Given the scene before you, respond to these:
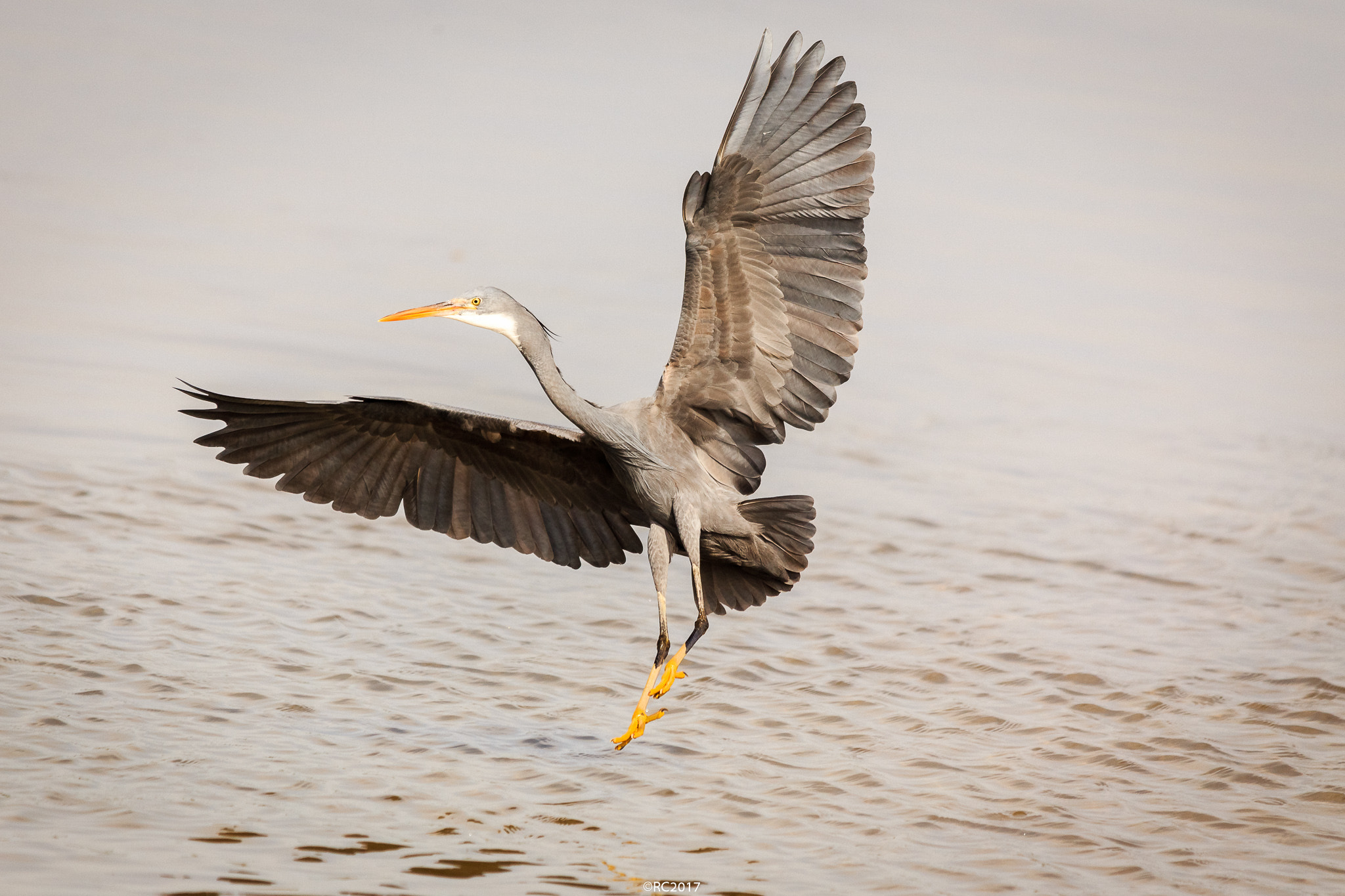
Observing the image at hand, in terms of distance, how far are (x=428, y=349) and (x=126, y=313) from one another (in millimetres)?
2422

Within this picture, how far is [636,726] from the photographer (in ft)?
21.5

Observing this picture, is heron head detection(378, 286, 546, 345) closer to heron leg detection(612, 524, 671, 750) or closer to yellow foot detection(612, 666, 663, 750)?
heron leg detection(612, 524, 671, 750)

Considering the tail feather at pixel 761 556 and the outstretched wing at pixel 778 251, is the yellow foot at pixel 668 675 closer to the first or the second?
the tail feather at pixel 761 556

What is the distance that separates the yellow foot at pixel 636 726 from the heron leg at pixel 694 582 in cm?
10

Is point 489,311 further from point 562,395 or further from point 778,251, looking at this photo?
point 778,251

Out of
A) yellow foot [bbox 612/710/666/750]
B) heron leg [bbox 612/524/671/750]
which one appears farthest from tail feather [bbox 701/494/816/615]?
yellow foot [bbox 612/710/666/750]

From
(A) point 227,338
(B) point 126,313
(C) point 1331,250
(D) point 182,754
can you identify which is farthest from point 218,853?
(C) point 1331,250

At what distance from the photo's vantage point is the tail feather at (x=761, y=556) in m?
6.74

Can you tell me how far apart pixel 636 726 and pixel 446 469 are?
5.48 feet

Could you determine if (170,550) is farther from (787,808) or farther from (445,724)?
(787,808)

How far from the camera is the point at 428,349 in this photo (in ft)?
40.0

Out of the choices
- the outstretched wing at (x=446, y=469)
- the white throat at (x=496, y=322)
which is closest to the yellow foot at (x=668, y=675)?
the outstretched wing at (x=446, y=469)

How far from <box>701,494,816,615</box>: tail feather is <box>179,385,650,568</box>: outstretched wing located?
437 millimetres

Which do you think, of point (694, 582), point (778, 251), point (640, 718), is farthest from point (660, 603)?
point (778, 251)
